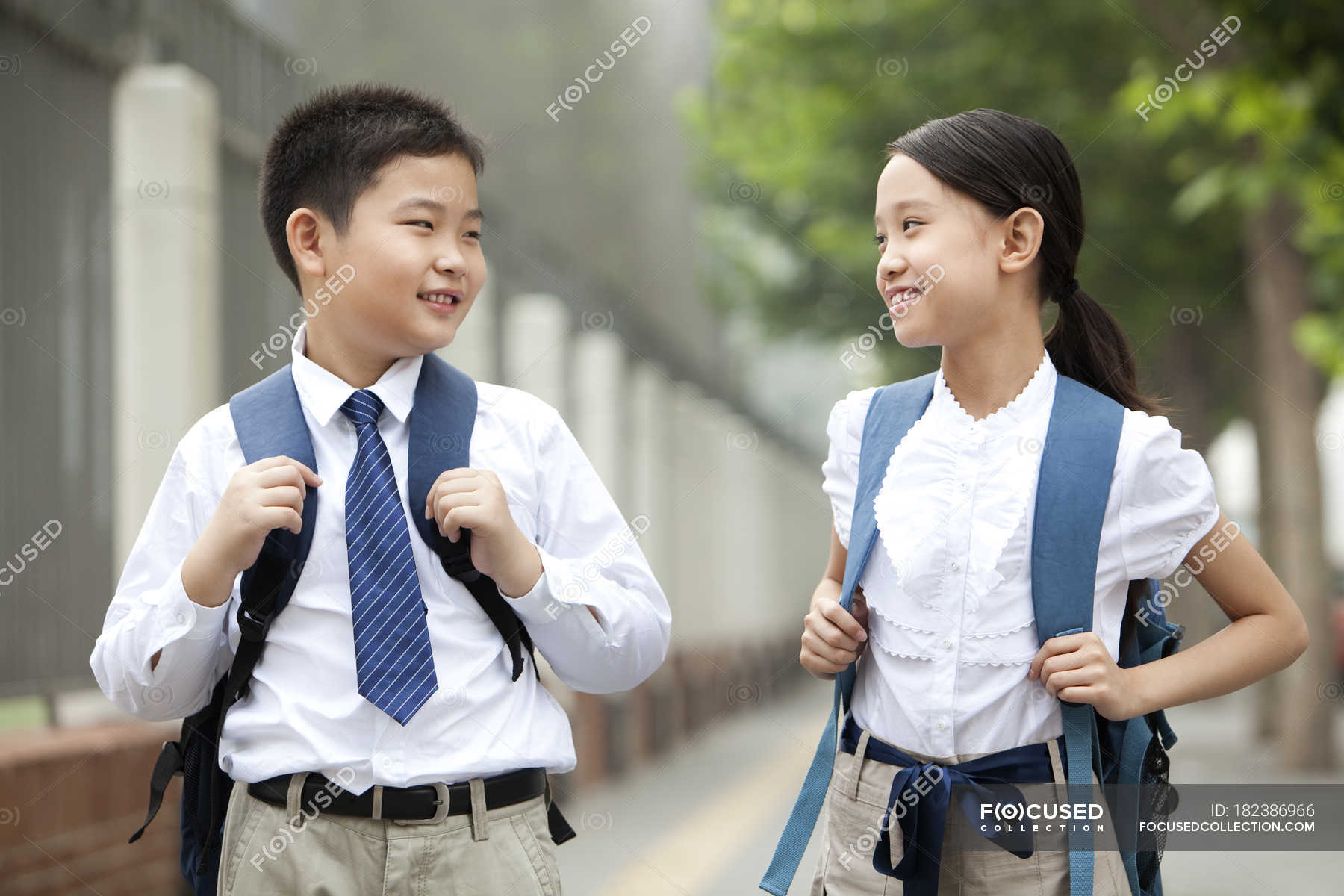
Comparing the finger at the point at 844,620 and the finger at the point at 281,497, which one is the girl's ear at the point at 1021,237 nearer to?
the finger at the point at 844,620

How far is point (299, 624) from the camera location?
6.88ft

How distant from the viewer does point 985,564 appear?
2.08 m

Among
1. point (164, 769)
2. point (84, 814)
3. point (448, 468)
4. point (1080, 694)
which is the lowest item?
point (84, 814)

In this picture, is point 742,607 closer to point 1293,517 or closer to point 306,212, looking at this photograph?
point 1293,517

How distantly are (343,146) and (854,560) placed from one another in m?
1.09

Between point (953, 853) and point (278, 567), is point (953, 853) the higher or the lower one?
the lower one

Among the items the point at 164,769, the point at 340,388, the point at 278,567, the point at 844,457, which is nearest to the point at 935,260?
the point at 844,457

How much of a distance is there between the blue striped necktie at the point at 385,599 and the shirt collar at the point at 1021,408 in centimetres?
90

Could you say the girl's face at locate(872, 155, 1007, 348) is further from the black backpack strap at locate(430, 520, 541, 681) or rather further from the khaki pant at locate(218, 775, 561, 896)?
the khaki pant at locate(218, 775, 561, 896)

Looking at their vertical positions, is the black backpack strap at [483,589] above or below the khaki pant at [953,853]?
above

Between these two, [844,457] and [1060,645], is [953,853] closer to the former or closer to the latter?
[1060,645]

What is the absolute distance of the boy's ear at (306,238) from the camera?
90.7 inches

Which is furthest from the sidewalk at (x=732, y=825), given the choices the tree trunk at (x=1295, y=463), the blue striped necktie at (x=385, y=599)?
the blue striped necktie at (x=385, y=599)

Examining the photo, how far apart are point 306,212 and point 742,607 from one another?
1657 centimetres
